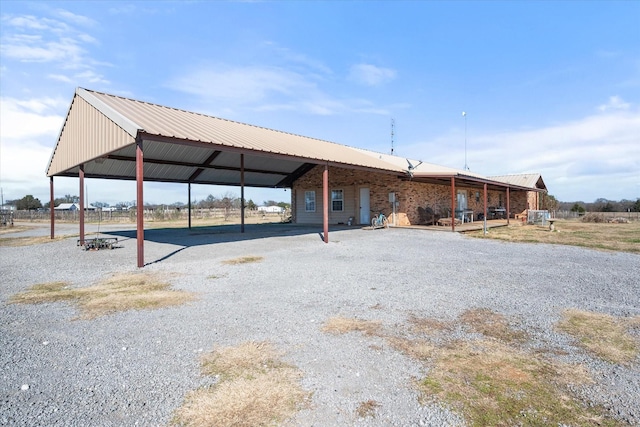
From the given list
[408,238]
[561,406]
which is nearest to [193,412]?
[561,406]

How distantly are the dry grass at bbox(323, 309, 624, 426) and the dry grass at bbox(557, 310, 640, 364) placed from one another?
0.55 m

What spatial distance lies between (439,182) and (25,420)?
21435 millimetres

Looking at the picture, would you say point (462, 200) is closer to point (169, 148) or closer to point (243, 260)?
point (169, 148)

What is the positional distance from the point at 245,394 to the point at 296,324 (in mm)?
1657

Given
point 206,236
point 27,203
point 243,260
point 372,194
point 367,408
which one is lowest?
point 367,408

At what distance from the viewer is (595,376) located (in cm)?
302

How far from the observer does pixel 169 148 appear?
47.0 feet

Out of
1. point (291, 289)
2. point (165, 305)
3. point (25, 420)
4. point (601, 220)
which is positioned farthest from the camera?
point (601, 220)

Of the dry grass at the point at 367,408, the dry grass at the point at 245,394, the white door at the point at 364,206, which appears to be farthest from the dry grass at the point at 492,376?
the white door at the point at 364,206

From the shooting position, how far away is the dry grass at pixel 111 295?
5230 millimetres

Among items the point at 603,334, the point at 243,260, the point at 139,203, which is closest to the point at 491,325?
the point at 603,334

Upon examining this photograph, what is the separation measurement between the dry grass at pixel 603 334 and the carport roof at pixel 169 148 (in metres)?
8.54

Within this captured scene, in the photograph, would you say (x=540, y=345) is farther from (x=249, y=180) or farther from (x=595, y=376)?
(x=249, y=180)

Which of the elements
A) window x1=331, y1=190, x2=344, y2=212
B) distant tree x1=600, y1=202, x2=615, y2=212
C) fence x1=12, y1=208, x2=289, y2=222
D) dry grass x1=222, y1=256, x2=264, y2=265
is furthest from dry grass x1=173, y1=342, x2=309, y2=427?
distant tree x1=600, y1=202, x2=615, y2=212
